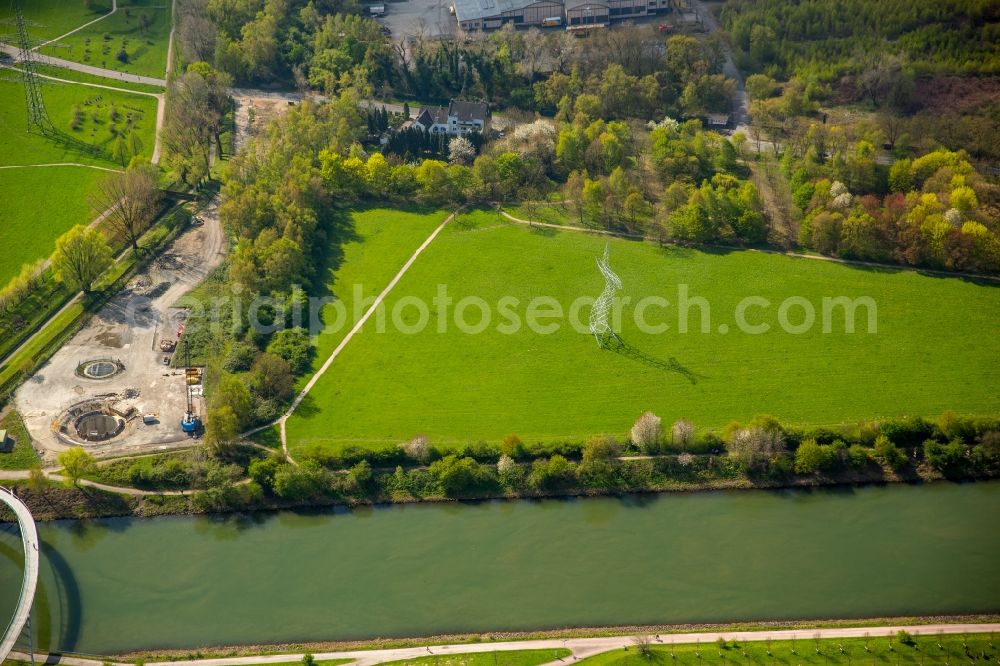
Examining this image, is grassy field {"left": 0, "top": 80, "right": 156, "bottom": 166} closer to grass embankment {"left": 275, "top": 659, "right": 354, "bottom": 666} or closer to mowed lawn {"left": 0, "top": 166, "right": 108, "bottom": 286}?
mowed lawn {"left": 0, "top": 166, "right": 108, "bottom": 286}

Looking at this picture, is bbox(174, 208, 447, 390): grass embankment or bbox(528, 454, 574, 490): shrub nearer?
bbox(528, 454, 574, 490): shrub

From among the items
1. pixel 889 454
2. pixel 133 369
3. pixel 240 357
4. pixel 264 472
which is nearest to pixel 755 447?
pixel 889 454

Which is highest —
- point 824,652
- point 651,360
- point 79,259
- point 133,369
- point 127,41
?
point 127,41

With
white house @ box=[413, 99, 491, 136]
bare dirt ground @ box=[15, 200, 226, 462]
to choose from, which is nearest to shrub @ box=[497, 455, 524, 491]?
bare dirt ground @ box=[15, 200, 226, 462]

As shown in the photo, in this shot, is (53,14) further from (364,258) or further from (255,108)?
(364,258)

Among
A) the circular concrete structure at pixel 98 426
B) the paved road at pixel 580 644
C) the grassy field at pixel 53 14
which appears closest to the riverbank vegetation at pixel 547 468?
the circular concrete structure at pixel 98 426

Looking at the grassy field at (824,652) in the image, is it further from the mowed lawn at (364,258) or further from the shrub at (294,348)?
the mowed lawn at (364,258)
